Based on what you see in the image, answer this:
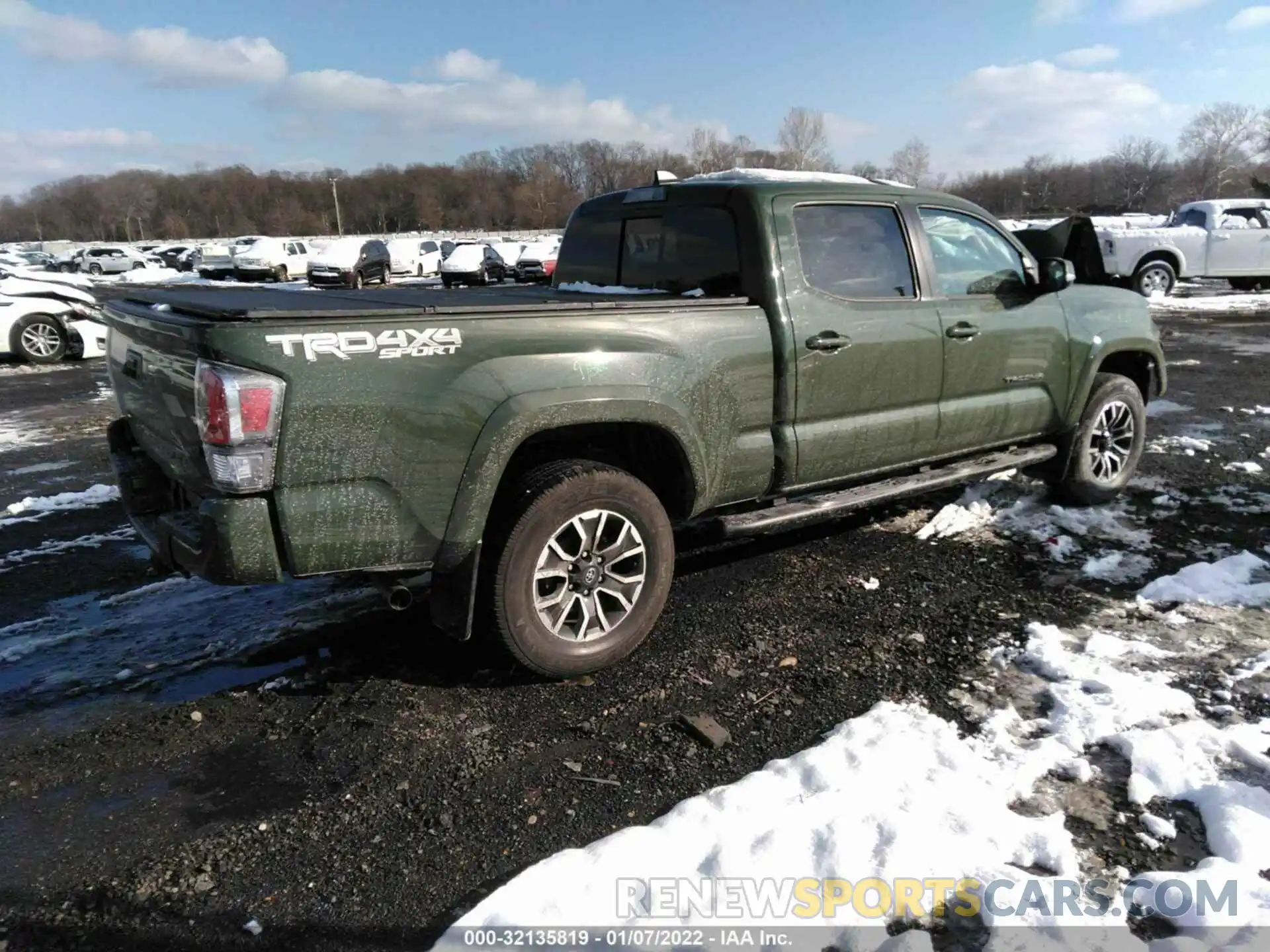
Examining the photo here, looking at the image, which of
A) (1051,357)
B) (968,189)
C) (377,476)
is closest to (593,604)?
(377,476)

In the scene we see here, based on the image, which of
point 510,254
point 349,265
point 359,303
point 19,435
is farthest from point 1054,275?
point 510,254

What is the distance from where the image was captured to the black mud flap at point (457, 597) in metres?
3.20

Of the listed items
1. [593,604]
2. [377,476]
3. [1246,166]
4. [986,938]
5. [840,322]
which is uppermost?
[1246,166]

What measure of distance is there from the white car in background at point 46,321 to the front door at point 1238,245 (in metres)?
21.8

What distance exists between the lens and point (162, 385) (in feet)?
10.0

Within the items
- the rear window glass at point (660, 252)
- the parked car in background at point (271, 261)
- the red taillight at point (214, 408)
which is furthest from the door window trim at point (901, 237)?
the parked car in background at point (271, 261)

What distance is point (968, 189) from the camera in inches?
4437

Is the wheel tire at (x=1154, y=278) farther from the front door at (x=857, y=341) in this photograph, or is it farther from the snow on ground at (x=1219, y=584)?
the front door at (x=857, y=341)

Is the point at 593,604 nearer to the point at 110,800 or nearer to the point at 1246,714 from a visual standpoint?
the point at 110,800

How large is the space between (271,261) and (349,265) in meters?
7.08

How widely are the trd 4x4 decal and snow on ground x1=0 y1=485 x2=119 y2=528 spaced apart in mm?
3561

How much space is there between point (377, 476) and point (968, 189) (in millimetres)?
123903

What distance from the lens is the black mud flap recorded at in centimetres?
320

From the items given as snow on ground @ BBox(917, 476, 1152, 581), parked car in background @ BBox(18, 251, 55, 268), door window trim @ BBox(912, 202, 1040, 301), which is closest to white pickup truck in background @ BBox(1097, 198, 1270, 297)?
snow on ground @ BBox(917, 476, 1152, 581)
